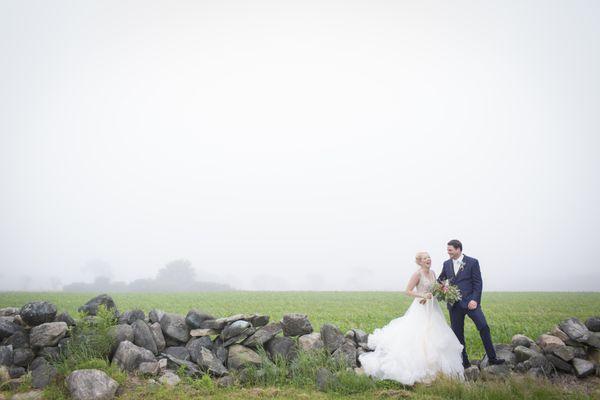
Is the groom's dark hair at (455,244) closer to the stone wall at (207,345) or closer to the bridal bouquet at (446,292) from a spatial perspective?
the bridal bouquet at (446,292)

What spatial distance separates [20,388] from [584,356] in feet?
43.6

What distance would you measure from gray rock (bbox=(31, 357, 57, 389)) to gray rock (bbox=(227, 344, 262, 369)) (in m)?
3.90

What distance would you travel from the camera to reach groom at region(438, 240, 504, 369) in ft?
29.5

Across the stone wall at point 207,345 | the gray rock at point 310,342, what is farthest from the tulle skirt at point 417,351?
the gray rock at point 310,342

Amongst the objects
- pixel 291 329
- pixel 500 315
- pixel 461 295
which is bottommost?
pixel 500 315

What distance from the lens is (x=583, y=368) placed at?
862 centimetres

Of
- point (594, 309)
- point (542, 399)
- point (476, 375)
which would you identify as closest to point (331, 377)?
point (476, 375)

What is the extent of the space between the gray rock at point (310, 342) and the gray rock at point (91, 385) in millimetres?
4287

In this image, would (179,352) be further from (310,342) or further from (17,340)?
(17,340)

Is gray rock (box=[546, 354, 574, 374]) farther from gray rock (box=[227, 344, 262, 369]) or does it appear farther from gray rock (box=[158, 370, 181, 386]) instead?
gray rock (box=[158, 370, 181, 386])

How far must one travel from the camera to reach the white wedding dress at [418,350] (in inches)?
330

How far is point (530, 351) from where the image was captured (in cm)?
920

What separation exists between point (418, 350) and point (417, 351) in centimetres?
3

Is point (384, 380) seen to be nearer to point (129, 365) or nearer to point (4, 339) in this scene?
point (129, 365)
